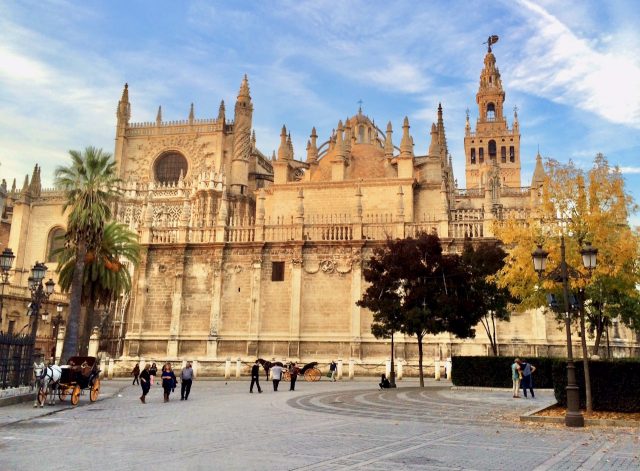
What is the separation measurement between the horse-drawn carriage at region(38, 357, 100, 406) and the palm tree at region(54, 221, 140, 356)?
1006 centimetres

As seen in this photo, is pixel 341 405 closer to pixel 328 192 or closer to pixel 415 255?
pixel 415 255

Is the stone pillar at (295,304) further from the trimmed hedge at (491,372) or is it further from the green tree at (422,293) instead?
the trimmed hedge at (491,372)

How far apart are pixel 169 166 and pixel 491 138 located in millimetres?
62005

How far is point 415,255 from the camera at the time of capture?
2352cm

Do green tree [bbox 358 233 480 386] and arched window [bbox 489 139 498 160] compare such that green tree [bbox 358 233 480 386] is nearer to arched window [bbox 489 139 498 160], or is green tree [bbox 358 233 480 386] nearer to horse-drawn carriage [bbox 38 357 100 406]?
horse-drawn carriage [bbox 38 357 100 406]

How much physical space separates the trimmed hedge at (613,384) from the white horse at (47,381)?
504 inches

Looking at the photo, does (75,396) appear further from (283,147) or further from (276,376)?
(283,147)

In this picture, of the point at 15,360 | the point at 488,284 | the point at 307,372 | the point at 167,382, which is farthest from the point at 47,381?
the point at 488,284

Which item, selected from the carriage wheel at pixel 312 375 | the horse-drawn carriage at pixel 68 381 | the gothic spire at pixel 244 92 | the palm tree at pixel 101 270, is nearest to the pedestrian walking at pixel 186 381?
the horse-drawn carriage at pixel 68 381

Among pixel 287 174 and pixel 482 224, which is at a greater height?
pixel 287 174

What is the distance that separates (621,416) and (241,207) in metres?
44.0

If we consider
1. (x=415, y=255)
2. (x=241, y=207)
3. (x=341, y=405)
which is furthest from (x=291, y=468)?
(x=241, y=207)

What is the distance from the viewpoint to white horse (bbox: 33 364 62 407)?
14.3 metres

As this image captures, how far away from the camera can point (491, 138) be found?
326 feet
